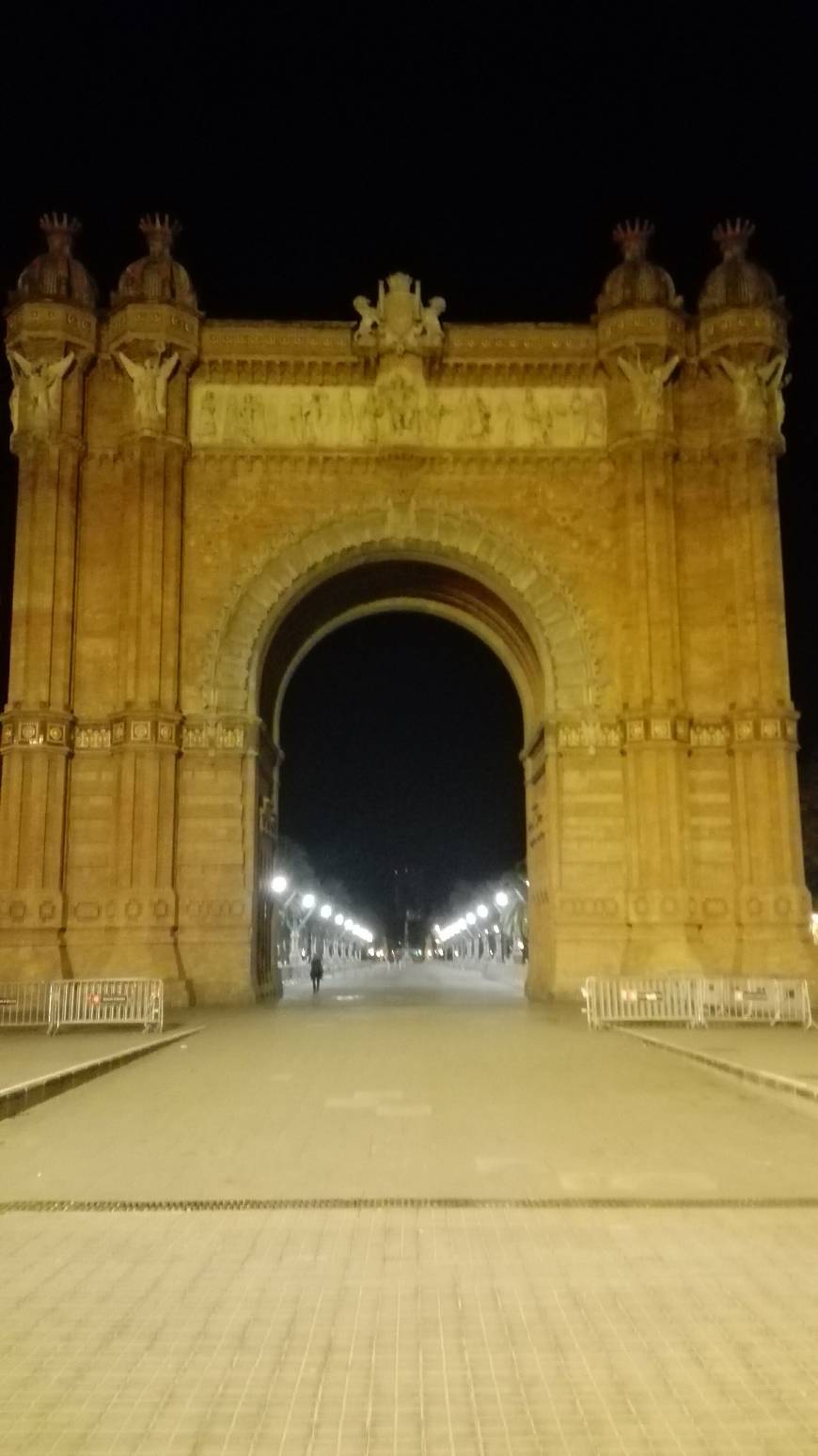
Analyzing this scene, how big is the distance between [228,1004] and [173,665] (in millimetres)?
7377

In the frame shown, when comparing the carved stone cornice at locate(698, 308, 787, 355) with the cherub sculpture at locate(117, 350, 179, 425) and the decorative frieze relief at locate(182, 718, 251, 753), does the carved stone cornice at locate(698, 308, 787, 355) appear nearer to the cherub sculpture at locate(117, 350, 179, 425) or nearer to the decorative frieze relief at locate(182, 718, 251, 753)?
the cherub sculpture at locate(117, 350, 179, 425)

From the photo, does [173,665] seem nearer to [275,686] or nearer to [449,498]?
[275,686]

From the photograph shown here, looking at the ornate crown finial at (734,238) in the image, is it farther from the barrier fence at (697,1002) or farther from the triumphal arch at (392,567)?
the barrier fence at (697,1002)

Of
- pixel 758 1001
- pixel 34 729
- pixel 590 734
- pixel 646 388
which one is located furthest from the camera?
pixel 646 388

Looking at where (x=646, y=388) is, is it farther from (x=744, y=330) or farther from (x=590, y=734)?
(x=590, y=734)

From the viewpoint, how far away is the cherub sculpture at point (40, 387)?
29203 millimetres

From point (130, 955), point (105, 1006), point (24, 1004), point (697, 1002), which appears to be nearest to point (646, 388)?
point (697, 1002)

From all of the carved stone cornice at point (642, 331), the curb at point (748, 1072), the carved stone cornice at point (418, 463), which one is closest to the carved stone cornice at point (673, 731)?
the carved stone cornice at point (418, 463)

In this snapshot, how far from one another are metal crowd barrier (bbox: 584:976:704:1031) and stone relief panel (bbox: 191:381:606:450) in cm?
1380

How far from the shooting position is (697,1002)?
797 inches

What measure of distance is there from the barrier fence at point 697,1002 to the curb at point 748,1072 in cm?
322

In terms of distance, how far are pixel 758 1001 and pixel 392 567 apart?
1443 cm

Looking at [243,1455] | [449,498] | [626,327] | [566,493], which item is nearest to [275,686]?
[449,498]

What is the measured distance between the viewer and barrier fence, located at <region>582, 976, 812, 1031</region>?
20.7m
